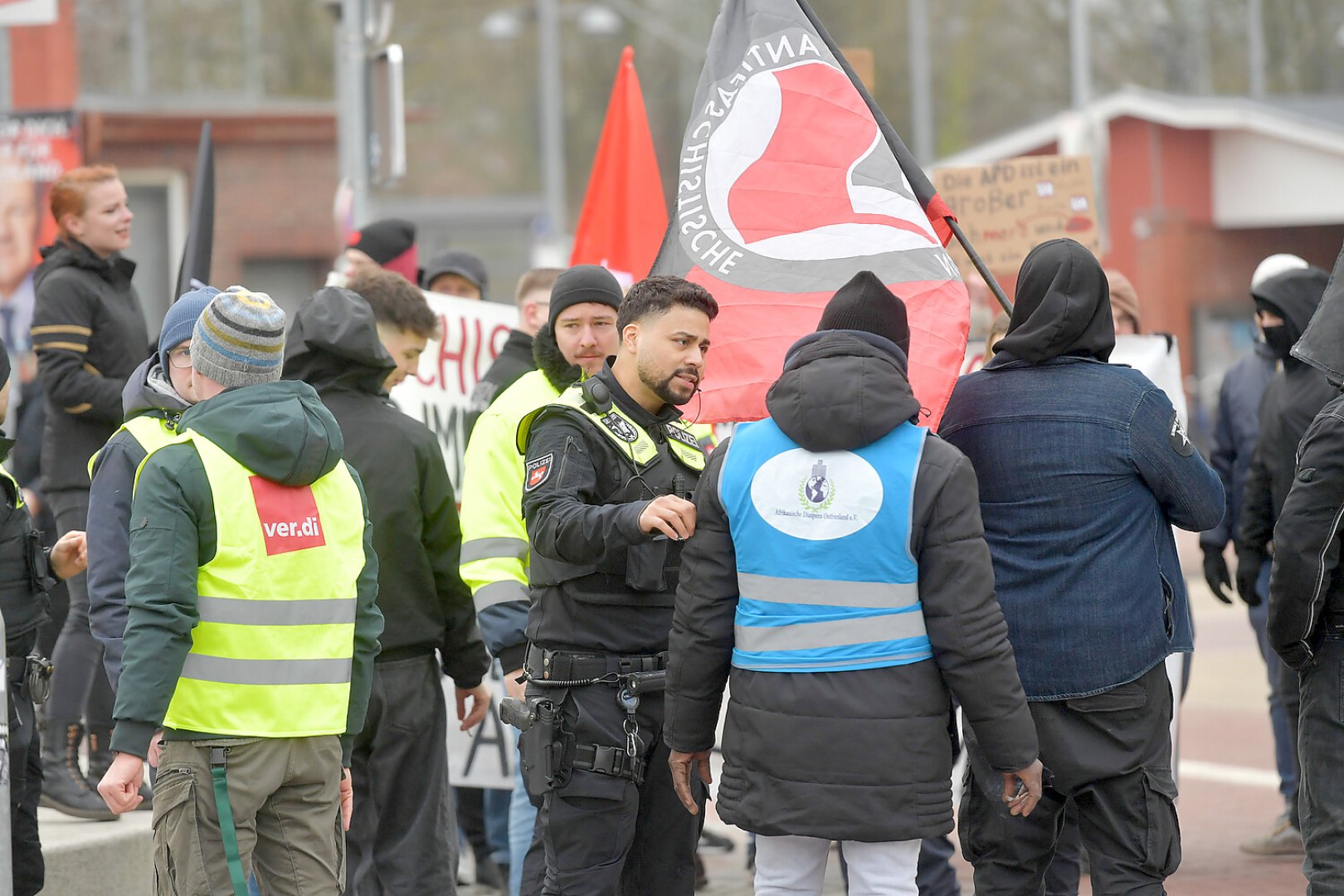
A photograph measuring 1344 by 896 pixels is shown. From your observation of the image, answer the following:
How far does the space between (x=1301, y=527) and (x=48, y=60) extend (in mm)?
19533

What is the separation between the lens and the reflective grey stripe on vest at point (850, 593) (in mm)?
4227

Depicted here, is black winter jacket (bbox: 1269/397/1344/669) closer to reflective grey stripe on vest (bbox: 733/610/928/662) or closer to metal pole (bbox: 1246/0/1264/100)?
reflective grey stripe on vest (bbox: 733/610/928/662)

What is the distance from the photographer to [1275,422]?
7.06 meters

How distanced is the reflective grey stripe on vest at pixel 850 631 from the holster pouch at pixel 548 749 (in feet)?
2.81

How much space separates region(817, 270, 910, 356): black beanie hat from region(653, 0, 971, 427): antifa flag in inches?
23.2

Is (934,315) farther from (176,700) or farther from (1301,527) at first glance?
(176,700)

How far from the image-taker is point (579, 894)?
189 inches

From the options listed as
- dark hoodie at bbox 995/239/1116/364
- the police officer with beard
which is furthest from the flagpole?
the police officer with beard

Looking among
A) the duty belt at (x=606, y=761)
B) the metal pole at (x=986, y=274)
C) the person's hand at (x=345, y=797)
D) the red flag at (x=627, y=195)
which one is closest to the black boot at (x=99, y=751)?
the person's hand at (x=345, y=797)

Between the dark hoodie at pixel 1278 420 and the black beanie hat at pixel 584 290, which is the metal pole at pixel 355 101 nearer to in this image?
the black beanie hat at pixel 584 290

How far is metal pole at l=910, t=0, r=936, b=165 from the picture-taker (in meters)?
33.2

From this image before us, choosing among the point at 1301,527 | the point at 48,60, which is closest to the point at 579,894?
the point at 1301,527

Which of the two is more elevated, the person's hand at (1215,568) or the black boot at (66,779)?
the person's hand at (1215,568)

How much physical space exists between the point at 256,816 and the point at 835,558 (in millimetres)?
1583
